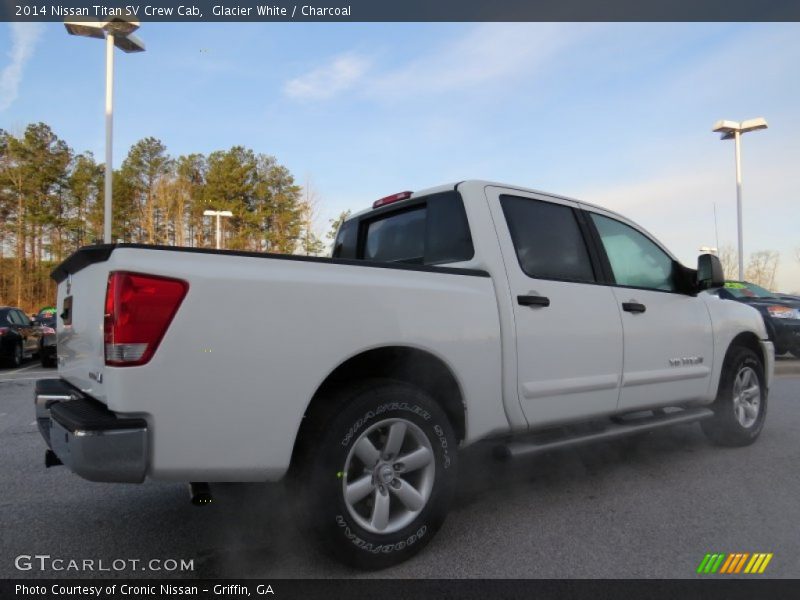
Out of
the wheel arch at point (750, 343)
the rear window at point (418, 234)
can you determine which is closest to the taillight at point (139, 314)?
the rear window at point (418, 234)

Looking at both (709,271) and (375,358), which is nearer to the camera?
(375,358)

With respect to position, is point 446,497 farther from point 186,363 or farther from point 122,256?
point 122,256

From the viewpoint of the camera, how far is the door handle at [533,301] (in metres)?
3.22

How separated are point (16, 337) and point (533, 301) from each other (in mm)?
13598

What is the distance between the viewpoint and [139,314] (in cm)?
217

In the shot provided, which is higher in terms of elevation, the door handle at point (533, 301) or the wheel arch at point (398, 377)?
the door handle at point (533, 301)

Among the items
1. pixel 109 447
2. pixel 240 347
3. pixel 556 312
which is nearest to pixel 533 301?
pixel 556 312

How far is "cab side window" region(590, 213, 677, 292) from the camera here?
13.3 feet

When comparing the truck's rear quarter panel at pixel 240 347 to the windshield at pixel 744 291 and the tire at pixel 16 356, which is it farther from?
the tire at pixel 16 356

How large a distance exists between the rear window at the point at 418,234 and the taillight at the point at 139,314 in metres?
1.68

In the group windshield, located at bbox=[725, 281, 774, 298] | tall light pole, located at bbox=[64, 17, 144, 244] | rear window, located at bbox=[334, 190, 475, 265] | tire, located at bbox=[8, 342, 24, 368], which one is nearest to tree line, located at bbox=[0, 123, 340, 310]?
tall light pole, located at bbox=[64, 17, 144, 244]

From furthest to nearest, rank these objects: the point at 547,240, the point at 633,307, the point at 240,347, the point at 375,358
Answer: the point at 633,307
the point at 547,240
the point at 375,358
the point at 240,347

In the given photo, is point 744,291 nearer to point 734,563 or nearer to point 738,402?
point 738,402

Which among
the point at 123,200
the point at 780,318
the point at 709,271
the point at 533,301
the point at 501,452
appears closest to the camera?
the point at 501,452
